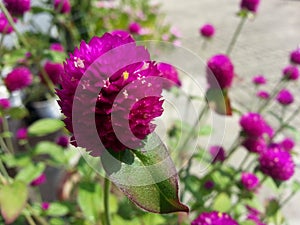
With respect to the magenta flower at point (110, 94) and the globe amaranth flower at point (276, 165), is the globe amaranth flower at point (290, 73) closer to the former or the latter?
the globe amaranth flower at point (276, 165)

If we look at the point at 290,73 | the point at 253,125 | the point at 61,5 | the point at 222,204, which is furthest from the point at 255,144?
the point at 61,5

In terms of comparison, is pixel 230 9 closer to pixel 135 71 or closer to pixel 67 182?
pixel 67 182

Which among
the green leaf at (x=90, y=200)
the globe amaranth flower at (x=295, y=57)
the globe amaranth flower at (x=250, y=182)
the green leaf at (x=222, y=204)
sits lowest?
the green leaf at (x=90, y=200)

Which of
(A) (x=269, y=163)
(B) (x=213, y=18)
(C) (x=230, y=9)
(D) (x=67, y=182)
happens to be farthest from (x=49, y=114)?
(C) (x=230, y=9)

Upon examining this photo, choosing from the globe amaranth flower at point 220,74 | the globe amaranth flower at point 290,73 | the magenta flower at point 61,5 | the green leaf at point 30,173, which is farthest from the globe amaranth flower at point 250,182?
the magenta flower at point 61,5

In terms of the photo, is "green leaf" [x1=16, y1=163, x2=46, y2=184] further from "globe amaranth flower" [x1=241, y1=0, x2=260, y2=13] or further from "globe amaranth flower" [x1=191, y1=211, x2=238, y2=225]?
"globe amaranth flower" [x1=241, y1=0, x2=260, y2=13]

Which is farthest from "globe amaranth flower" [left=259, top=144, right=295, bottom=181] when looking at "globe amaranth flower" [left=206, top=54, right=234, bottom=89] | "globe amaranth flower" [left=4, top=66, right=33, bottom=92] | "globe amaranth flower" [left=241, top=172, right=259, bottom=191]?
"globe amaranth flower" [left=4, top=66, right=33, bottom=92]
